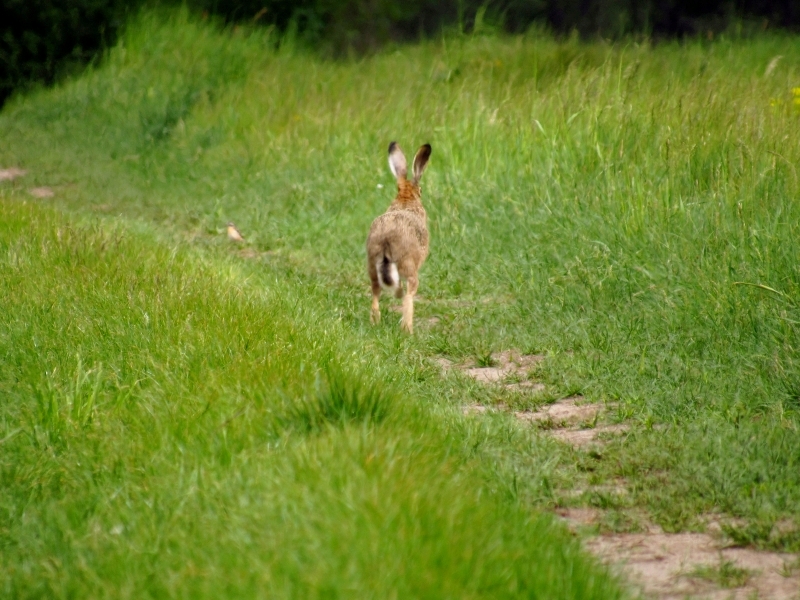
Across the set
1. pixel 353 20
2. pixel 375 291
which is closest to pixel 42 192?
pixel 375 291

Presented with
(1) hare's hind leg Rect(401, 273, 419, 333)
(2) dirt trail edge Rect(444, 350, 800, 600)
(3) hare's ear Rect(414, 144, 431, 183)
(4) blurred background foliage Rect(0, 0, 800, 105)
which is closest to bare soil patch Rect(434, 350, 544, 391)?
(1) hare's hind leg Rect(401, 273, 419, 333)

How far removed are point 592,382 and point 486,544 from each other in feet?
A: 8.05

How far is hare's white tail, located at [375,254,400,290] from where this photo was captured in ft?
21.5

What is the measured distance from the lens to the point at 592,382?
5.17 m

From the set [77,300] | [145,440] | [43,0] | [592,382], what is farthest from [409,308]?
[43,0]

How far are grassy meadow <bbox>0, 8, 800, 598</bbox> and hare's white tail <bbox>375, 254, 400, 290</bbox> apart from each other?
0.34m

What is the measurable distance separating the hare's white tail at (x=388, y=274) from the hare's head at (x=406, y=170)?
1.10 m

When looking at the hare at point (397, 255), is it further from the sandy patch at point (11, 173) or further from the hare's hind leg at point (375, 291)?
the sandy patch at point (11, 173)

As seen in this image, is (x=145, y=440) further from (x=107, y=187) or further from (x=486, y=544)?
(x=107, y=187)

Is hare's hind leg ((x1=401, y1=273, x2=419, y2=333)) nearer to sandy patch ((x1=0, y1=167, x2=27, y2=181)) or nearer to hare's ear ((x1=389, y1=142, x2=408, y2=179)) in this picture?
hare's ear ((x1=389, y1=142, x2=408, y2=179))

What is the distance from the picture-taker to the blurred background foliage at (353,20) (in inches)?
653

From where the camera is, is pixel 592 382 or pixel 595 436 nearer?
pixel 595 436

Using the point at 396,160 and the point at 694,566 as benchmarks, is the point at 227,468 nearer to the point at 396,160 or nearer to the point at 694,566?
the point at 694,566

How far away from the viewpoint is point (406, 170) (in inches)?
316
